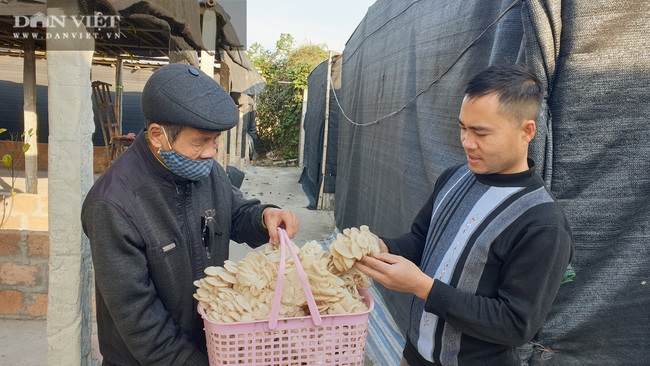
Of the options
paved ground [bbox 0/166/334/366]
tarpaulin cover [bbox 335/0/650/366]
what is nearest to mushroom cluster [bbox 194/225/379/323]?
tarpaulin cover [bbox 335/0/650/366]

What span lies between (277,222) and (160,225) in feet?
1.68

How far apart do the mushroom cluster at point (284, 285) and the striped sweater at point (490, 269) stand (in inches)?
11.7

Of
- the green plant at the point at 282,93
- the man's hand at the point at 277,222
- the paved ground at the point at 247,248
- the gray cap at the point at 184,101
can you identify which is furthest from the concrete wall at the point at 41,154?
the gray cap at the point at 184,101

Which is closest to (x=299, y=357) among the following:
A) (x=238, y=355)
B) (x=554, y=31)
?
(x=238, y=355)

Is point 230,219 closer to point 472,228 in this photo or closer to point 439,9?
point 472,228

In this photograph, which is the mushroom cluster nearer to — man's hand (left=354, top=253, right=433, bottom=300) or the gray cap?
man's hand (left=354, top=253, right=433, bottom=300)

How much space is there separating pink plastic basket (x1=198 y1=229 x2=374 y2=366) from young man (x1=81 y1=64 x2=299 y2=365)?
0.72ft

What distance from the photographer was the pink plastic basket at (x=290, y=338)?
57.6 inches

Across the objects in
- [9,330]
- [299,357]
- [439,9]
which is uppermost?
[439,9]

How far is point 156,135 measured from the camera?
5.65ft

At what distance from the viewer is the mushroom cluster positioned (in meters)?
1.52

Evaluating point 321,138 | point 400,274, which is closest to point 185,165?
point 400,274

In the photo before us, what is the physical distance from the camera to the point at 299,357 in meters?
1.52

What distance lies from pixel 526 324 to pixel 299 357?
0.72 meters
